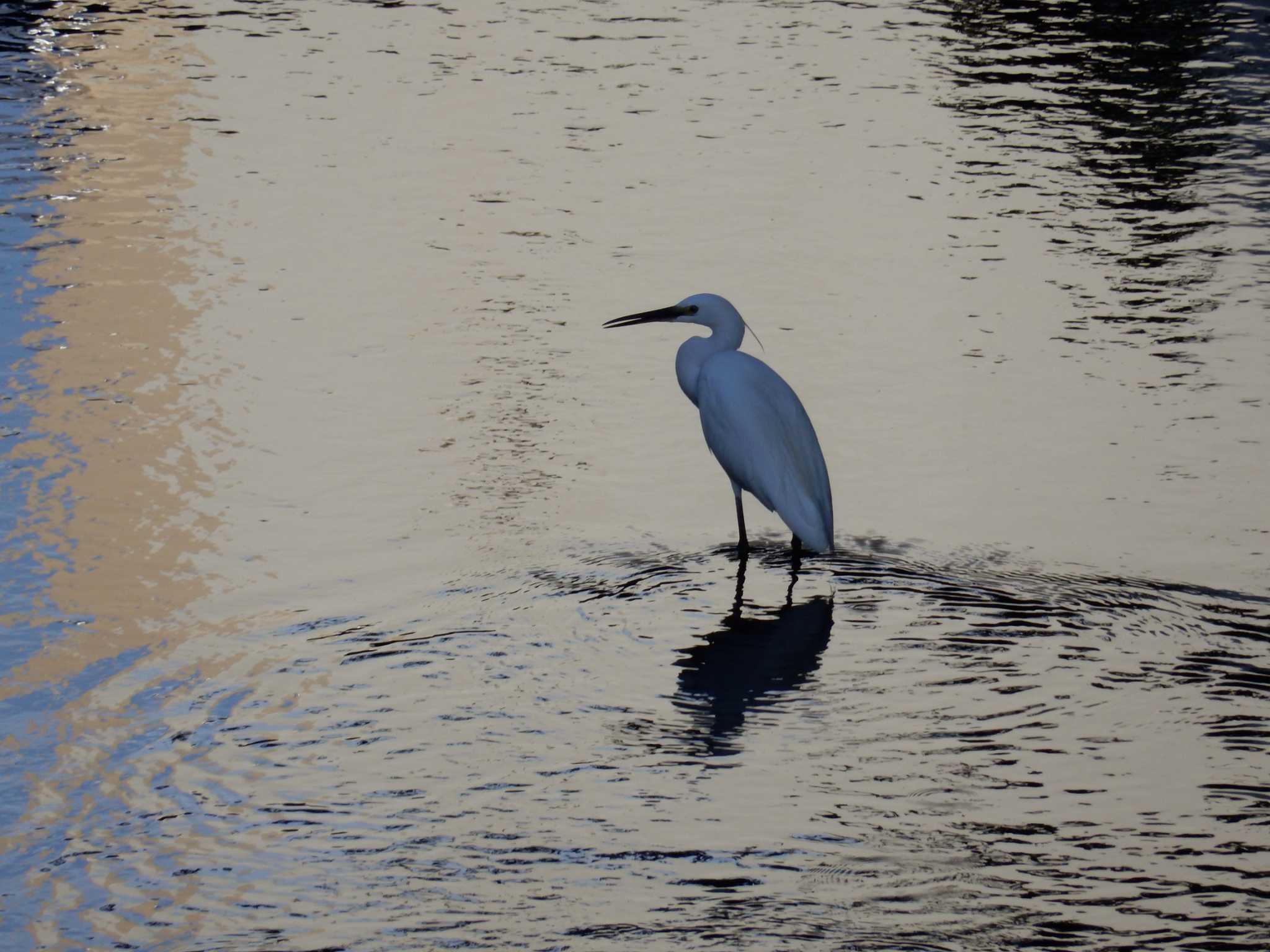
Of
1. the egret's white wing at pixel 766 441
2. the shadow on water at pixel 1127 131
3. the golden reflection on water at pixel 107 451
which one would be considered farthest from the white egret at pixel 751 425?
the shadow on water at pixel 1127 131

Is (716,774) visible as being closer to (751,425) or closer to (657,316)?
(751,425)

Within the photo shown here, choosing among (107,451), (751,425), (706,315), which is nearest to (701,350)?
(706,315)

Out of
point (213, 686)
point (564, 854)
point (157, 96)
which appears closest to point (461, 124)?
point (157, 96)

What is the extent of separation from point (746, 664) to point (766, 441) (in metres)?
1.33

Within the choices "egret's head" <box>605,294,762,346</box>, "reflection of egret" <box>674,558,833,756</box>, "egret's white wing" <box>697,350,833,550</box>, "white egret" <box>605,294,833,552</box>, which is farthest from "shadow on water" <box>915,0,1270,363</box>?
"reflection of egret" <box>674,558,833,756</box>

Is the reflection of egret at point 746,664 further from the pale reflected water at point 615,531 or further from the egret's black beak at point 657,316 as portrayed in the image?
the egret's black beak at point 657,316

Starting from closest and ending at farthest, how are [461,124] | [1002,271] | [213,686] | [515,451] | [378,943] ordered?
1. [378,943]
2. [213,686]
3. [515,451]
4. [1002,271]
5. [461,124]

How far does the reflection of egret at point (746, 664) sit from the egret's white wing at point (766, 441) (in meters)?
0.35

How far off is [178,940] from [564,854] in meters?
1.03

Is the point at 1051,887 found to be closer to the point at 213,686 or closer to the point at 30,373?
the point at 213,686

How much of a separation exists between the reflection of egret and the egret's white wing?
35 centimetres

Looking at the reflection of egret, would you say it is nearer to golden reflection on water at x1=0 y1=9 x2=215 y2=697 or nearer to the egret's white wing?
the egret's white wing

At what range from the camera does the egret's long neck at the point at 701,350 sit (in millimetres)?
7977

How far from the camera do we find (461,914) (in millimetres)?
4426
